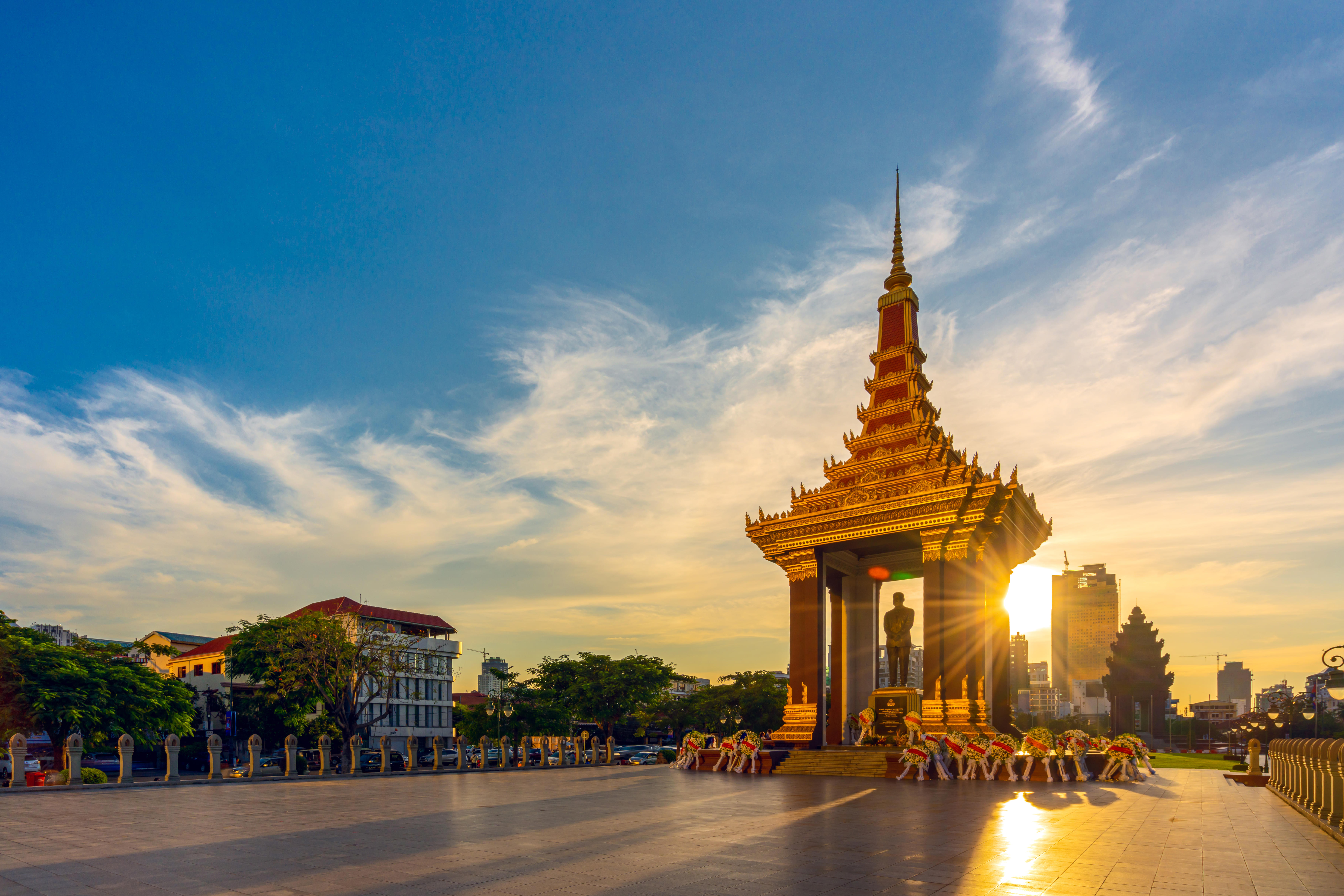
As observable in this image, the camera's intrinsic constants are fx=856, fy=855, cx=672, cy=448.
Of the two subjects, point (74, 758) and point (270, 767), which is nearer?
point (74, 758)

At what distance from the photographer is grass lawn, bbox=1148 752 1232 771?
35.9 meters

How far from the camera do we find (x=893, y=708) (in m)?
30.3

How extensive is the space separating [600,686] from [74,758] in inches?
1676

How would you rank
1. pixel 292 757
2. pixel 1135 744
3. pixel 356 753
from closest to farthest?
pixel 1135 744
pixel 292 757
pixel 356 753

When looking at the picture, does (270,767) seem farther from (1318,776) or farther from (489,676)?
(489,676)

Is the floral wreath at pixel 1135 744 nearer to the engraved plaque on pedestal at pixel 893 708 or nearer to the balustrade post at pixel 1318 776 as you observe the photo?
the engraved plaque on pedestal at pixel 893 708

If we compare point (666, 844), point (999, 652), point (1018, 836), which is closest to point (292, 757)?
point (666, 844)

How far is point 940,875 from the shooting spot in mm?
9422

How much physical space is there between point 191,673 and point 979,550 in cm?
7053

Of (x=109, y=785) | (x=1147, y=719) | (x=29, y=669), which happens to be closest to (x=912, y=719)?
(x=109, y=785)

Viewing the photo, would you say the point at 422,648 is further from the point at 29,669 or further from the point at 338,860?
the point at 338,860

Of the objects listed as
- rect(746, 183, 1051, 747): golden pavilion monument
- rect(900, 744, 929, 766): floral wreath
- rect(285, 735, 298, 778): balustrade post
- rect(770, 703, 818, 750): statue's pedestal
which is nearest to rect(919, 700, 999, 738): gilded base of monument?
rect(746, 183, 1051, 747): golden pavilion monument

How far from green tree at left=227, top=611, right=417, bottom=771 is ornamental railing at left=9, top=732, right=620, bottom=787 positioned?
A: 6.79 ft

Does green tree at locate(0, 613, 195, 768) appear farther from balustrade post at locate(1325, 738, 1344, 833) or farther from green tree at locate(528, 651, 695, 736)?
balustrade post at locate(1325, 738, 1344, 833)
